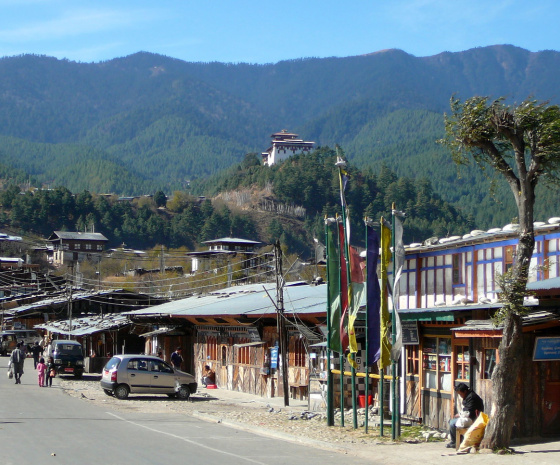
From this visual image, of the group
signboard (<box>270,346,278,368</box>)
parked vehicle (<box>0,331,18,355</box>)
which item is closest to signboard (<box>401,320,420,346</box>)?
signboard (<box>270,346,278,368</box>)

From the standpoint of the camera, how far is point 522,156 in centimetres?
1441

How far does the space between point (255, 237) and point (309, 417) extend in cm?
15964

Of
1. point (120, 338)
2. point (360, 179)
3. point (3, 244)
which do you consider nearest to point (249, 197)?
point (360, 179)

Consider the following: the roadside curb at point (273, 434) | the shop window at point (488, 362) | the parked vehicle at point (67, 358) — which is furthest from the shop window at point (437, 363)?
the parked vehicle at point (67, 358)

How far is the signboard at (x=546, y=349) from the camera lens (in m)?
15.4

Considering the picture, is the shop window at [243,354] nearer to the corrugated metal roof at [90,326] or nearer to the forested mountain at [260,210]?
the corrugated metal roof at [90,326]

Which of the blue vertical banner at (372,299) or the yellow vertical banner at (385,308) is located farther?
the blue vertical banner at (372,299)

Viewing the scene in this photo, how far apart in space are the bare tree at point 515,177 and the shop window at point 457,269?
303 inches

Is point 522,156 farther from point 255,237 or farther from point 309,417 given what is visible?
point 255,237

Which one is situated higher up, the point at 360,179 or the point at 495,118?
the point at 360,179

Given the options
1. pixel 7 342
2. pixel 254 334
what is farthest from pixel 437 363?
pixel 7 342

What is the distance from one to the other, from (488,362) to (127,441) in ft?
24.0

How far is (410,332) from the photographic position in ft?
63.6

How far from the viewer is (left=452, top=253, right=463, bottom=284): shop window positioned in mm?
22297
